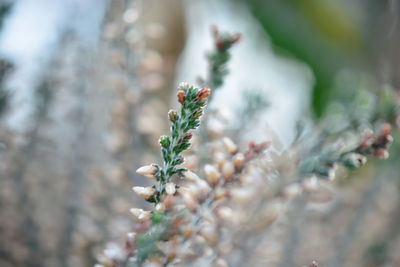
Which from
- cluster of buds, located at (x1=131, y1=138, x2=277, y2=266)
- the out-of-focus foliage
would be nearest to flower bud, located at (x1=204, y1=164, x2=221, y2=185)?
cluster of buds, located at (x1=131, y1=138, x2=277, y2=266)

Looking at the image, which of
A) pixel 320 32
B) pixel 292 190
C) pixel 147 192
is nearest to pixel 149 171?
pixel 147 192

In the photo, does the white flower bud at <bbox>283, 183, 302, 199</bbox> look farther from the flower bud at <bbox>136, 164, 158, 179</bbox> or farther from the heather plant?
the flower bud at <bbox>136, 164, 158, 179</bbox>

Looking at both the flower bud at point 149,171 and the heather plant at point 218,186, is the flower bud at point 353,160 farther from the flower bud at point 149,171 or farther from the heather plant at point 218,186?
the flower bud at point 149,171

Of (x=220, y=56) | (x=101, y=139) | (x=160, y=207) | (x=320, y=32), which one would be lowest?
(x=160, y=207)

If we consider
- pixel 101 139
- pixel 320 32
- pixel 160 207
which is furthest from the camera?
pixel 320 32

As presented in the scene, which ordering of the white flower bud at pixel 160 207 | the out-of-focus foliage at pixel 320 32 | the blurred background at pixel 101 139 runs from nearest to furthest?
1. the white flower bud at pixel 160 207
2. the blurred background at pixel 101 139
3. the out-of-focus foliage at pixel 320 32

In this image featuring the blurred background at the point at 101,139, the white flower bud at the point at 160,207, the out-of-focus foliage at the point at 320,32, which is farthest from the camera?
the out-of-focus foliage at the point at 320,32

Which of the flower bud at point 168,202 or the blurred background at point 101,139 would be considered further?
the blurred background at point 101,139

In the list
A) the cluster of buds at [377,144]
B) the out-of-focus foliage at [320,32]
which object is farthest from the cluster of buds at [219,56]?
the out-of-focus foliage at [320,32]

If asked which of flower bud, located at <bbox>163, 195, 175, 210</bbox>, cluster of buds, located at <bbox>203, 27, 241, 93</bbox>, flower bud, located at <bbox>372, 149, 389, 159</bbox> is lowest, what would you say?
flower bud, located at <bbox>163, 195, 175, 210</bbox>

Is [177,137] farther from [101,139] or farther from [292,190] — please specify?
[101,139]

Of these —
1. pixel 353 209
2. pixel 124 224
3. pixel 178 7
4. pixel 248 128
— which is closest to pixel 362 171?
pixel 353 209

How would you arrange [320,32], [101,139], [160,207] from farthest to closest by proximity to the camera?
[320,32]
[101,139]
[160,207]
